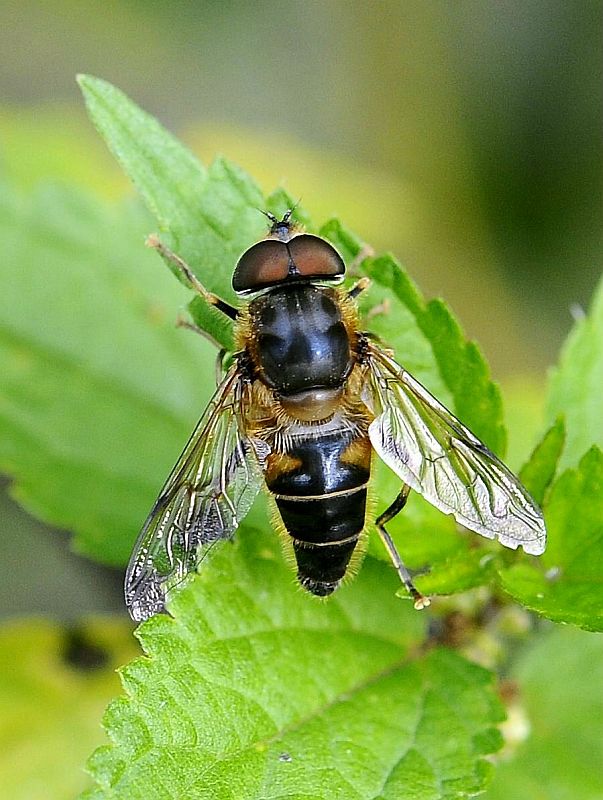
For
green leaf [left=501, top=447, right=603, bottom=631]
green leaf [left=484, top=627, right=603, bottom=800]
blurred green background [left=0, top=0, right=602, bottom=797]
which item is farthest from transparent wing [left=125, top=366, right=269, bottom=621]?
blurred green background [left=0, top=0, right=602, bottom=797]

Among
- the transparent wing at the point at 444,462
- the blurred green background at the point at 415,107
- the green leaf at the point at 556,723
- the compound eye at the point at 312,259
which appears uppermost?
the blurred green background at the point at 415,107

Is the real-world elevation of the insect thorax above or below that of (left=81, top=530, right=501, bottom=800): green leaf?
above

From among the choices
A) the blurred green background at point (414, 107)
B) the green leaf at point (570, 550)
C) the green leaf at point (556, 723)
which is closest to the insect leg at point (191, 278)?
the green leaf at point (570, 550)

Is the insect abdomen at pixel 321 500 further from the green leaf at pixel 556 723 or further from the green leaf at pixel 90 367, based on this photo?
the green leaf at pixel 556 723

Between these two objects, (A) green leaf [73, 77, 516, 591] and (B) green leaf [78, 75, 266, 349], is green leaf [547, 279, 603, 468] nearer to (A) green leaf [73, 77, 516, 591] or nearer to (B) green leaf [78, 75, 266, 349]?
(A) green leaf [73, 77, 516, 591]

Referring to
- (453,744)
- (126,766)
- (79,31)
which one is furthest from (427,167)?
(126,766)

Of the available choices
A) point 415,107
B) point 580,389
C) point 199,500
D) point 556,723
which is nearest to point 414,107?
point 415,107

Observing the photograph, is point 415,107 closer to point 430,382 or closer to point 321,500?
point 430,382

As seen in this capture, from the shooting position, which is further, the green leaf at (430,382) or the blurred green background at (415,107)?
the blurred green background at (415,107)
